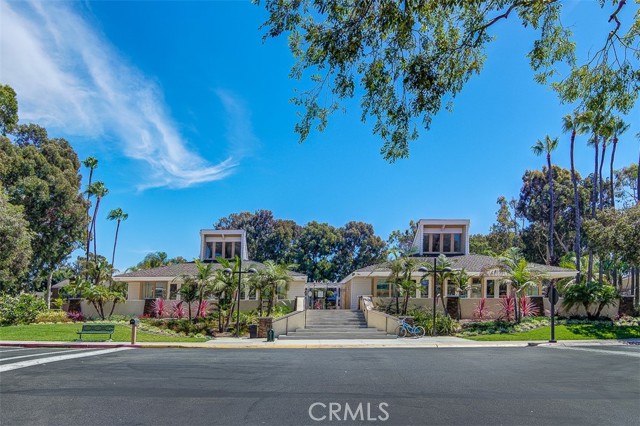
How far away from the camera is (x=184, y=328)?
27922 millimetres

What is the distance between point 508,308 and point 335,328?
408 inches

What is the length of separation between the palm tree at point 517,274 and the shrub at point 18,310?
29.1 meters

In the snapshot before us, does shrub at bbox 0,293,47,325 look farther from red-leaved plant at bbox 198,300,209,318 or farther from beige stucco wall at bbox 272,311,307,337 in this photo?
beige stucco wall at bbox 272,311,307,337

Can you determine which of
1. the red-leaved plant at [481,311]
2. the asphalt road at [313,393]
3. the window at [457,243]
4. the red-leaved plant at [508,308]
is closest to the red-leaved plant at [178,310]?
the asphalt road at [313,393]

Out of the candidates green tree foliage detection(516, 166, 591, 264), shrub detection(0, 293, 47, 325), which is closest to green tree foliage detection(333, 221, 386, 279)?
green tree foliage detection(516, 166, 591, 264)

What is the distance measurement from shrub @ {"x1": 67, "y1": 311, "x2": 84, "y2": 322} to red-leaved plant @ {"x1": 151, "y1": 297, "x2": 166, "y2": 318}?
4.81 metres

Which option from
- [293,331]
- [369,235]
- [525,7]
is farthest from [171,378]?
[369,235]

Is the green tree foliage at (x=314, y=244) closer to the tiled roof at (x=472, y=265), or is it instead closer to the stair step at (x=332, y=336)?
the tiled roof at (x=472, y=265)

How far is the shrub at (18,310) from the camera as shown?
29.4 metres

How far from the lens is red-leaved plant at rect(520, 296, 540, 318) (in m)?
29.7

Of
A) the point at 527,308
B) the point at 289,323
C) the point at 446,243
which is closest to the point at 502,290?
the point at 527,308

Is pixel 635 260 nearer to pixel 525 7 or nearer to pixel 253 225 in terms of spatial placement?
pixel 525 7

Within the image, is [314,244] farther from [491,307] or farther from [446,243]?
[491,307]

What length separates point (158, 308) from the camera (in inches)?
1280
